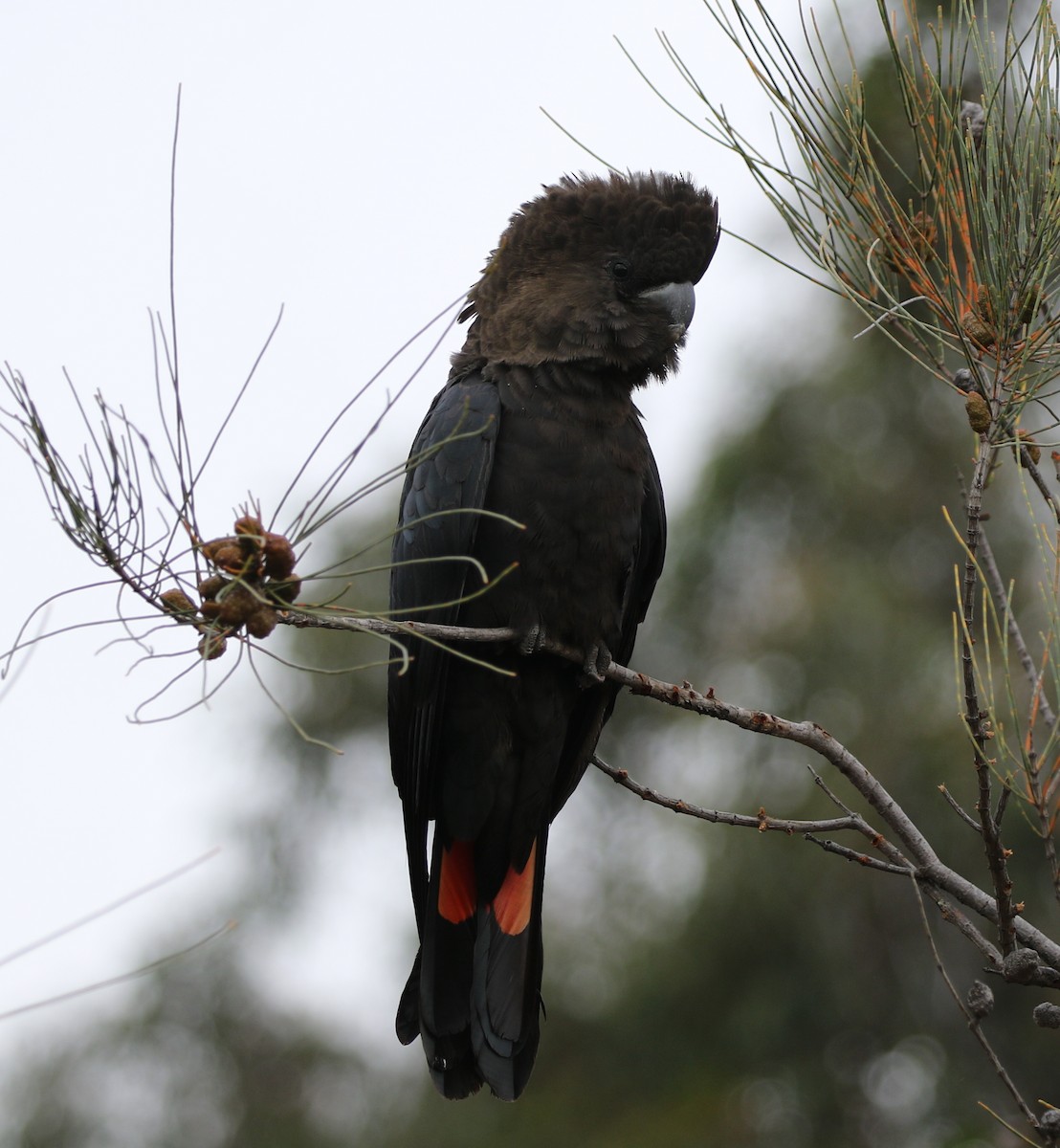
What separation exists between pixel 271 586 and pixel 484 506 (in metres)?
1.21

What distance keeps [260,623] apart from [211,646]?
8 cm

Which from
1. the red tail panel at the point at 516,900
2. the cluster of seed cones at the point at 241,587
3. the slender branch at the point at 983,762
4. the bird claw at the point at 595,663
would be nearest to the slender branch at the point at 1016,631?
the slender branch at the point at 983,762

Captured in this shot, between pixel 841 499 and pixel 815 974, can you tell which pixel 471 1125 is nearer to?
pixel 815 974

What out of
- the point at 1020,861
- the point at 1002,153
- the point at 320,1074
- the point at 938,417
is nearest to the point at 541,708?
the point at 1002,153

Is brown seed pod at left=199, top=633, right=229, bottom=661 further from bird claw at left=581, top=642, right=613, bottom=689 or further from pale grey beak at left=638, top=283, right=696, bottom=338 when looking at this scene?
pale grey beak at left=638, top=283, right=696, bottom=338

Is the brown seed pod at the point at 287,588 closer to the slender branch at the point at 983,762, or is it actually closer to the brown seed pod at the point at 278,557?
the brown seed pod at the point at 278,557

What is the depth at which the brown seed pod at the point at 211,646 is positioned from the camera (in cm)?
171

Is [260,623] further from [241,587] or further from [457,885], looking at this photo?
[457,885]

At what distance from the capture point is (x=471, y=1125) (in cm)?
679

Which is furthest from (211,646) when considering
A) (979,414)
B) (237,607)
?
(979,414)

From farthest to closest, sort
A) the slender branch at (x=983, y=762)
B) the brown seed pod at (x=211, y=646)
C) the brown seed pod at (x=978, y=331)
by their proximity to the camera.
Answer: the brown seed pod at (x=978, y=331) → the slender branch at (x=983, y=762) → the brown seed pod at (x=211, y=646)

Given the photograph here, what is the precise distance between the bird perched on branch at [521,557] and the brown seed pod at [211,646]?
108cm

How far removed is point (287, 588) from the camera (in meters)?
1.76

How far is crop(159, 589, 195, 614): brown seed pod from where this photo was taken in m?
1.75
